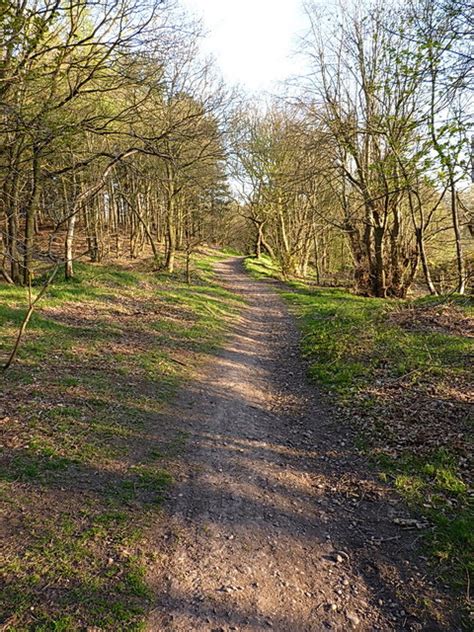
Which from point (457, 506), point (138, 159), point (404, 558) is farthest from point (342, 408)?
point (138, 159)

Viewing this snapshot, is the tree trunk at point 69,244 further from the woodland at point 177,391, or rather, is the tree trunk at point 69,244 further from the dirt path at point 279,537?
the dirt path at point 279,537

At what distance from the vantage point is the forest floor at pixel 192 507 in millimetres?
2969

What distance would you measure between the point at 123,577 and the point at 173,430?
8.46 ft

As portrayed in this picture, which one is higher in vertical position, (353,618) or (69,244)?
(69,244)

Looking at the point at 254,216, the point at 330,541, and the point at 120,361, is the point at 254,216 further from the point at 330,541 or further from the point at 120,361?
the point at 330,541

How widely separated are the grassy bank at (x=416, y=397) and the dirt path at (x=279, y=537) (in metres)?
0.29

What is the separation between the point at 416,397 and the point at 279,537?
3.61m

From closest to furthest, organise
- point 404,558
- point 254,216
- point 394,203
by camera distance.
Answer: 1. point 404,558
2. point 394,203
3. point 254,216

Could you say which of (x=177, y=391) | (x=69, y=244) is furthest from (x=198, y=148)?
(x=177, y=391)

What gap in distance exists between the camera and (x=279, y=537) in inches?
149

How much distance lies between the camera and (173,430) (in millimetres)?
5660

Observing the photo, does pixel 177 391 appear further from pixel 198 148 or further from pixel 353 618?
pixel 198 148

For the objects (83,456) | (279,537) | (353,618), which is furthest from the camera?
(83,456)

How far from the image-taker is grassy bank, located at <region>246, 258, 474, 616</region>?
3.98 metres
